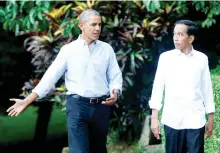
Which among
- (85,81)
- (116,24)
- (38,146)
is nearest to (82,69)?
(85,81)

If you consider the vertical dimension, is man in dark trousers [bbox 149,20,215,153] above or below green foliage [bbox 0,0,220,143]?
below

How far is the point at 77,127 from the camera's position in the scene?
4883 millimetres

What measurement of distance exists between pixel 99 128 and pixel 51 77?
0.65 metres

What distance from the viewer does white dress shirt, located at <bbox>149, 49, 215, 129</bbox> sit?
4469mm

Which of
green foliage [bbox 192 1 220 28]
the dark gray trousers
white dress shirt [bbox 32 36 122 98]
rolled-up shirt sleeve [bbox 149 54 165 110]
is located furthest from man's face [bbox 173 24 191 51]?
green foliage [bbox 192 1 220 28]

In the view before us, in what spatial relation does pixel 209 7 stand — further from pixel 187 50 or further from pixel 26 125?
pixel 26 125

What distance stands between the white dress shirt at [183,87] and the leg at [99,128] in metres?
0.61

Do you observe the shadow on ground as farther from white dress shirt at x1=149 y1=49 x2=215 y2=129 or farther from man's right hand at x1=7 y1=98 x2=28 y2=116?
white dress shirt at x1=149 y1=49 x2=215 y2=129

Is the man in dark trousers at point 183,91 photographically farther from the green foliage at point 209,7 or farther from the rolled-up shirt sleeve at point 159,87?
the green foliage at point 209,7

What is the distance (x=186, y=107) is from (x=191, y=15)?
4481 millimetres

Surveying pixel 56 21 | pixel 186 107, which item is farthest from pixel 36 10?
pixel 186 107

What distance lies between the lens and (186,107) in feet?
14.8

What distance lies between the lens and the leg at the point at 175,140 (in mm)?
4531

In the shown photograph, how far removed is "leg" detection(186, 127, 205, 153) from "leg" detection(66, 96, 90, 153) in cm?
96
